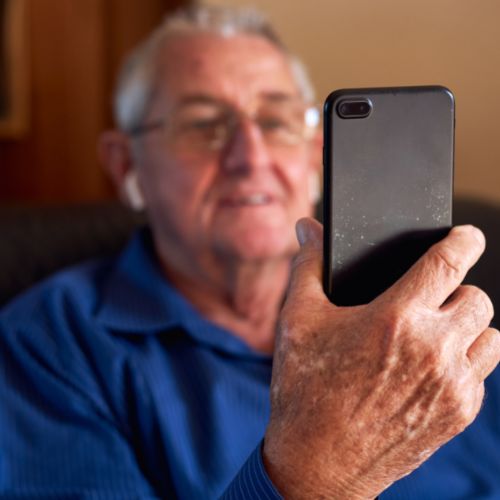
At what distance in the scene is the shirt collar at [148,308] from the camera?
0.97m

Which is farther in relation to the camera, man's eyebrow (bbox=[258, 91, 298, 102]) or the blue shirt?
man's eyebrow (bbox=[258, 91, 298, 102])

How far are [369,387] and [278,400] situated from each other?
67 millimetres

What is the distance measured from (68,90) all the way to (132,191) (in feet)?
2.65

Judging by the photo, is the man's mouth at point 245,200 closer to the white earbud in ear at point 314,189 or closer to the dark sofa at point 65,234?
the white earbud in ear at point 314,189

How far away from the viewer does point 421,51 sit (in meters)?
1.43

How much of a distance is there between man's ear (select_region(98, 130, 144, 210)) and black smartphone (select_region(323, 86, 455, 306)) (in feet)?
2.38

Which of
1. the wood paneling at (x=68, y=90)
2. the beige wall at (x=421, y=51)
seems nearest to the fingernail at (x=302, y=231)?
the beige wall at (x=421, y=51)

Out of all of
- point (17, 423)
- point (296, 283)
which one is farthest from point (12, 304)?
point (296, 283)

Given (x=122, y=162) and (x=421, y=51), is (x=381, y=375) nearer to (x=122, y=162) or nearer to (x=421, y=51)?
(x=122, y=162)

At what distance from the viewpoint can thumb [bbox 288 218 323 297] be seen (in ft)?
1.77

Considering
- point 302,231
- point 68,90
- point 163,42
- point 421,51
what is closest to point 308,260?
point 302,231

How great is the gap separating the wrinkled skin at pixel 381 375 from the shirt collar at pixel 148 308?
1.51 feet

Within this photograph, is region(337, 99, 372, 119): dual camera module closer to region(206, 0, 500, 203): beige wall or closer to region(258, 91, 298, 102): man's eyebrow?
region(258, 91, 298, 102): man's eyebrow

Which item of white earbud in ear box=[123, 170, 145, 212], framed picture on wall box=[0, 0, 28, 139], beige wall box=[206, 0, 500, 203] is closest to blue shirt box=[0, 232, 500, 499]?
white earbud in ear box=[123, 170, 145, 212]
